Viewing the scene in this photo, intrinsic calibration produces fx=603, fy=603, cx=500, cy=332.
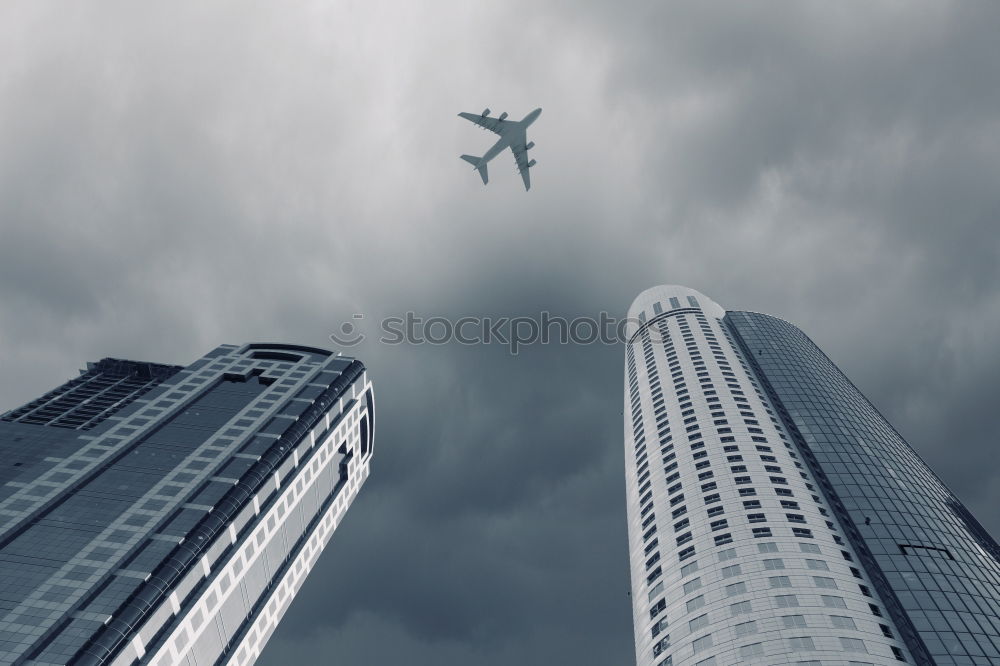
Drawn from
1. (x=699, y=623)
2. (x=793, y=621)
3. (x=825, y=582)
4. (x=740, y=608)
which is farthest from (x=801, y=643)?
(x=699, y=623)

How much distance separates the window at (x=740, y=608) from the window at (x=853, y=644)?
35.4ft

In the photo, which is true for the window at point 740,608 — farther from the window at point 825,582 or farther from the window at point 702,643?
the window at point 825,582

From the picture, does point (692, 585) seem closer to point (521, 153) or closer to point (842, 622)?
point (842, 622)

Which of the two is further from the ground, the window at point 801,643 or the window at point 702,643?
the window at point 702,643

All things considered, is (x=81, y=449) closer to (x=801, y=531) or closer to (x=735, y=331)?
(x=801, y=531)

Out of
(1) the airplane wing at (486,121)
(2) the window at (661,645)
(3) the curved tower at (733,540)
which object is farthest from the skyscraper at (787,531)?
(1) the airplane wing at (486,121)

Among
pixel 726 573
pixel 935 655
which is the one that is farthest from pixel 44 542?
pixel 935 655

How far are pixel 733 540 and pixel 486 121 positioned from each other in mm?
71753

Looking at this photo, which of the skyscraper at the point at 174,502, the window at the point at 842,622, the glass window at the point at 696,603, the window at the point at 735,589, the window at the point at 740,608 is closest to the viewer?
the skyscraper at the point at 174,502

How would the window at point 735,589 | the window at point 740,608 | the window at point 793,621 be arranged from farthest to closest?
1. the window at point 735,589
2. the window at point 740,608
3. the window at point 793,621

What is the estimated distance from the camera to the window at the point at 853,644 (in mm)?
71750

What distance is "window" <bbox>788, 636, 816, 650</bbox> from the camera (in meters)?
72.1

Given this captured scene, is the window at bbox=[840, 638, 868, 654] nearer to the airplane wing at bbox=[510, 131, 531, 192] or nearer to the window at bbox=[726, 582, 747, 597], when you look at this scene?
the window at bbox=[726, 582, 747, 597]

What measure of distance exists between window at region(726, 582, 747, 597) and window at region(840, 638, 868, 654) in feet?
42.1
